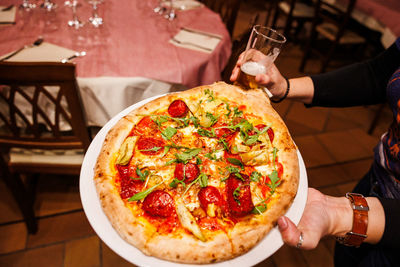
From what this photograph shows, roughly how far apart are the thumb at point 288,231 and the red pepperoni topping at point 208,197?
0.26 metres

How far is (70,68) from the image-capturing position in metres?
1.38

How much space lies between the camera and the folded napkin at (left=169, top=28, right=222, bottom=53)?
210 centimetres

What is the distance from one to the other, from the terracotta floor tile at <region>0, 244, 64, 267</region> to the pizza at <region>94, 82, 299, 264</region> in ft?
4.32

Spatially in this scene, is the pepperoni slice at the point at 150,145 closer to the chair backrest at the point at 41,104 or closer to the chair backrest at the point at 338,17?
the chair backrest at the point at 41,104

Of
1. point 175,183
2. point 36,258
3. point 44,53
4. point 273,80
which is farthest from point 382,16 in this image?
point 36,258

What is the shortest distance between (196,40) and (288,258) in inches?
76.6

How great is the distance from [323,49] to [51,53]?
518cm

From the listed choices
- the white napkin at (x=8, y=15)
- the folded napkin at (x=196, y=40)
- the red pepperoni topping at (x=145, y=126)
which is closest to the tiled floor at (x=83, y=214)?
the folded napkin at (x=196, y=40)

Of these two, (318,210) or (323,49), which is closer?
(318,210)

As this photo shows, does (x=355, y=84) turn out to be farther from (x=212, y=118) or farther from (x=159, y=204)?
(x=159, y=204)

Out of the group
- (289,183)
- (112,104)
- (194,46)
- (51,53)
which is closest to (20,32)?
(51,53)

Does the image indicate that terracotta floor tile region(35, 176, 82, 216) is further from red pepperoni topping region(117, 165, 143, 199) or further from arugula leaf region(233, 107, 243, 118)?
arugula leaf region(233, 107, 243, 118)

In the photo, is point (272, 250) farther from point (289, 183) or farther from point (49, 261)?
point (49, 261)

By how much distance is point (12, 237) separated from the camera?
6.91 feet
